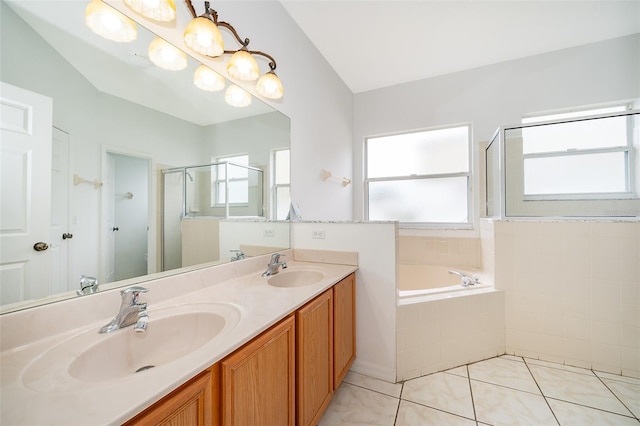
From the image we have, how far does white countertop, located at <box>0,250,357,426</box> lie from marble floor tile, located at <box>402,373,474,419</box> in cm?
99

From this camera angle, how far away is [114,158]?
2.92ft

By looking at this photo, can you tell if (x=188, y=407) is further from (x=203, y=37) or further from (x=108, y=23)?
(x=203, y=37)

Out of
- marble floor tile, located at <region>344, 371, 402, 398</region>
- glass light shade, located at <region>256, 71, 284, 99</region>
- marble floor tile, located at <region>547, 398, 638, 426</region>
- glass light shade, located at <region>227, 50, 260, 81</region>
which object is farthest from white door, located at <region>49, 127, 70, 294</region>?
marble floor tile, located at <region>547, 398, 638, 426</region>

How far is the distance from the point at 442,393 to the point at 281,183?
1.76m

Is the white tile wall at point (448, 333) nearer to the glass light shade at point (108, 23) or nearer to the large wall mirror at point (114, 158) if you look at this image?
the large wall mirror at point (114, 158)

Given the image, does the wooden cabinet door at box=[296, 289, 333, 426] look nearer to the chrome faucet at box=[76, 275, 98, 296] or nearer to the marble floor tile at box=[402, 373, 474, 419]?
the marble floor tile at box=[402, 373, 474, 419]

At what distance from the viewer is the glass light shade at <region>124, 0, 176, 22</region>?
0.96 meters

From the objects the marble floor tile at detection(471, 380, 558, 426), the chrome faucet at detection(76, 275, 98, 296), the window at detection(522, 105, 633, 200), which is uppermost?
the window at detection(522, 105, 633, 200)

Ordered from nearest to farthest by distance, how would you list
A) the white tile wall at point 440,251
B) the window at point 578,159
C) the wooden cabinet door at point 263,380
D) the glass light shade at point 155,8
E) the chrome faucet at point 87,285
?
the wooden cabinet door at point 263,380 → the chrome faucet at point 87,285 → the glass light shade at point 155,8 → the window at point 578,159 → the white tile wall at point 440,251

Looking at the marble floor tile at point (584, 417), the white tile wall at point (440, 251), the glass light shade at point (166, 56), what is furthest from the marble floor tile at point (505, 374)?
the glass light shade at point (166, 56)

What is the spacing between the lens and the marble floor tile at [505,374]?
1.56m

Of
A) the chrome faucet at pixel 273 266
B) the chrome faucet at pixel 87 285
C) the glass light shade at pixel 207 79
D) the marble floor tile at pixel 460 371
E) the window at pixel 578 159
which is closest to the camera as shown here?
the chrome faucet at pixel 87 285

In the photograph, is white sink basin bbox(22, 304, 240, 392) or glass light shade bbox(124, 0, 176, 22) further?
glass light shade bbox(124, 0, 176, 22)

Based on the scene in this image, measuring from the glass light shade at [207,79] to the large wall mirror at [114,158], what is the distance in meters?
0.03
